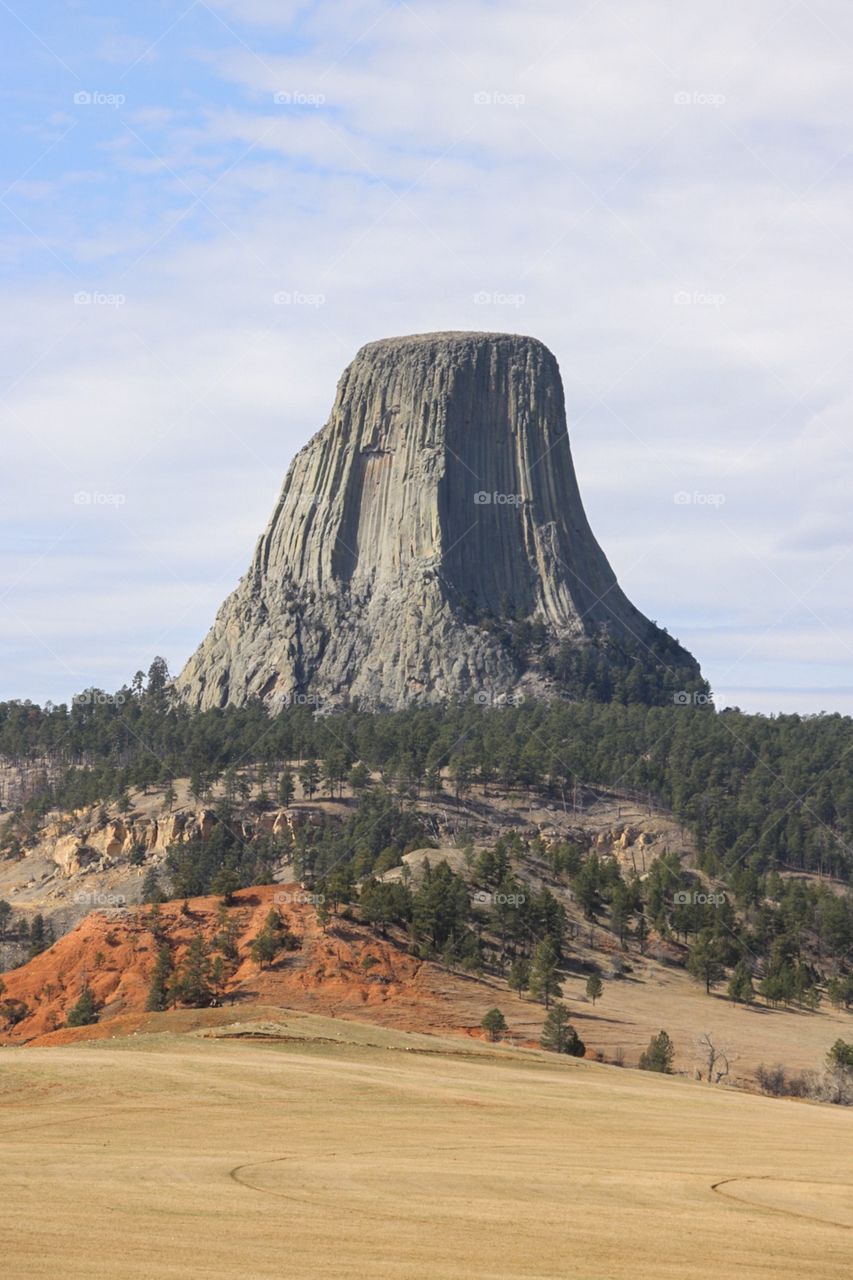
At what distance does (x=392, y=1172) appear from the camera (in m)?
31.5

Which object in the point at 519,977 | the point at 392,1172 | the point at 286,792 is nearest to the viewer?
Result: the point at 392,1172

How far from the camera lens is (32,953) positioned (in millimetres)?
108062

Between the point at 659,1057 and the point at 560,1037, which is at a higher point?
the point at 560,1037

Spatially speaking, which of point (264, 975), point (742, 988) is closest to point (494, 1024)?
point (264, 975)

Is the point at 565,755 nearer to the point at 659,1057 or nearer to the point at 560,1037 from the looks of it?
the point at 560,1037

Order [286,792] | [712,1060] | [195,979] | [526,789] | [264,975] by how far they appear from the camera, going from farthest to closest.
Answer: [526,789] → [286,792] → [264,975] → [195,979] → [712,1060]

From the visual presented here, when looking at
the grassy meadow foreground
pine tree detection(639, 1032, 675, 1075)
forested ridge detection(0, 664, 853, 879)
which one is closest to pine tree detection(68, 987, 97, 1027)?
the grassy meadow foreground

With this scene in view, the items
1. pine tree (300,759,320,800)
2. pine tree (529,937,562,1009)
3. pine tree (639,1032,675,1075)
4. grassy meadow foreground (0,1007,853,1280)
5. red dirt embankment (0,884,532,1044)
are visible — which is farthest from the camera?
pine tree (300,759,320,800)

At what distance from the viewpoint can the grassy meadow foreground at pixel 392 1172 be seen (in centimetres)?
2311

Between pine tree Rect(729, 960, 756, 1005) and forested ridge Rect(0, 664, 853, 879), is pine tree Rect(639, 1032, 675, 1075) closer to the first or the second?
pine tree Rect(729, 960, 756, 1005)

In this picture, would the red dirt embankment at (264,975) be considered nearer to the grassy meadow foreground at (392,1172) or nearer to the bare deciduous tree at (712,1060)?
the bare deciduous tree at (712,1060)

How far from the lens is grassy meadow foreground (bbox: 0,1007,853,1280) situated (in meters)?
23.1

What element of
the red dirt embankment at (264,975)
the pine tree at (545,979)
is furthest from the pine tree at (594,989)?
the red dirt embankment at (264,975)

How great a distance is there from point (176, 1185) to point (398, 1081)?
79.8ft
